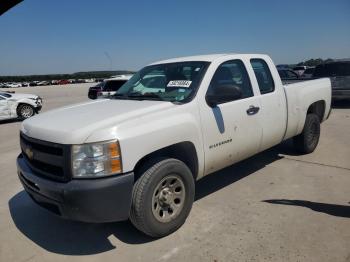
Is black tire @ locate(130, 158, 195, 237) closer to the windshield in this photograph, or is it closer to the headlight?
the headlight

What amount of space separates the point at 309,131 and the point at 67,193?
4720 mm

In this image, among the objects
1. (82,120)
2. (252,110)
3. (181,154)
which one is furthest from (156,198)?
(252,110)

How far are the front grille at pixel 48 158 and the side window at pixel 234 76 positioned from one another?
1.99 meters

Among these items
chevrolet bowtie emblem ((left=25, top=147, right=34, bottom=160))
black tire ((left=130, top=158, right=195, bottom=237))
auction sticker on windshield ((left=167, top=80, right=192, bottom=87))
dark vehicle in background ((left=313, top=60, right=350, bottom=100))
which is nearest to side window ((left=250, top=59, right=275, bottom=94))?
auction sticker on windshield ((left=167, top=80, right=192, bottom=87))

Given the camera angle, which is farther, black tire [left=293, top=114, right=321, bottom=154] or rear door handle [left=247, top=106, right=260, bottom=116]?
black tire [left=293, top=114, right=321, bottom=154]

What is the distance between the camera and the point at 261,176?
17.1 feet

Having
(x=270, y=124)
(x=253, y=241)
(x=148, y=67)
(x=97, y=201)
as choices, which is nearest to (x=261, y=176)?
(x=270, y=124)

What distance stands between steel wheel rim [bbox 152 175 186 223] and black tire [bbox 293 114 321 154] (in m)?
3.32

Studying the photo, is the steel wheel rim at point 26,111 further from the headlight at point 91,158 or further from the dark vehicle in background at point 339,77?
the headlight at point 91,158

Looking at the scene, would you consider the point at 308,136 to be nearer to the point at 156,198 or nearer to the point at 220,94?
the point at 220,94

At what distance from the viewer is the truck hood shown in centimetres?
306

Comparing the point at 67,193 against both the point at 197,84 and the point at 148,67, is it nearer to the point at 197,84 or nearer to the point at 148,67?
the point at 197,84

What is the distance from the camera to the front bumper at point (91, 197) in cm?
292

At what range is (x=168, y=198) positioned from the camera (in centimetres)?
353
